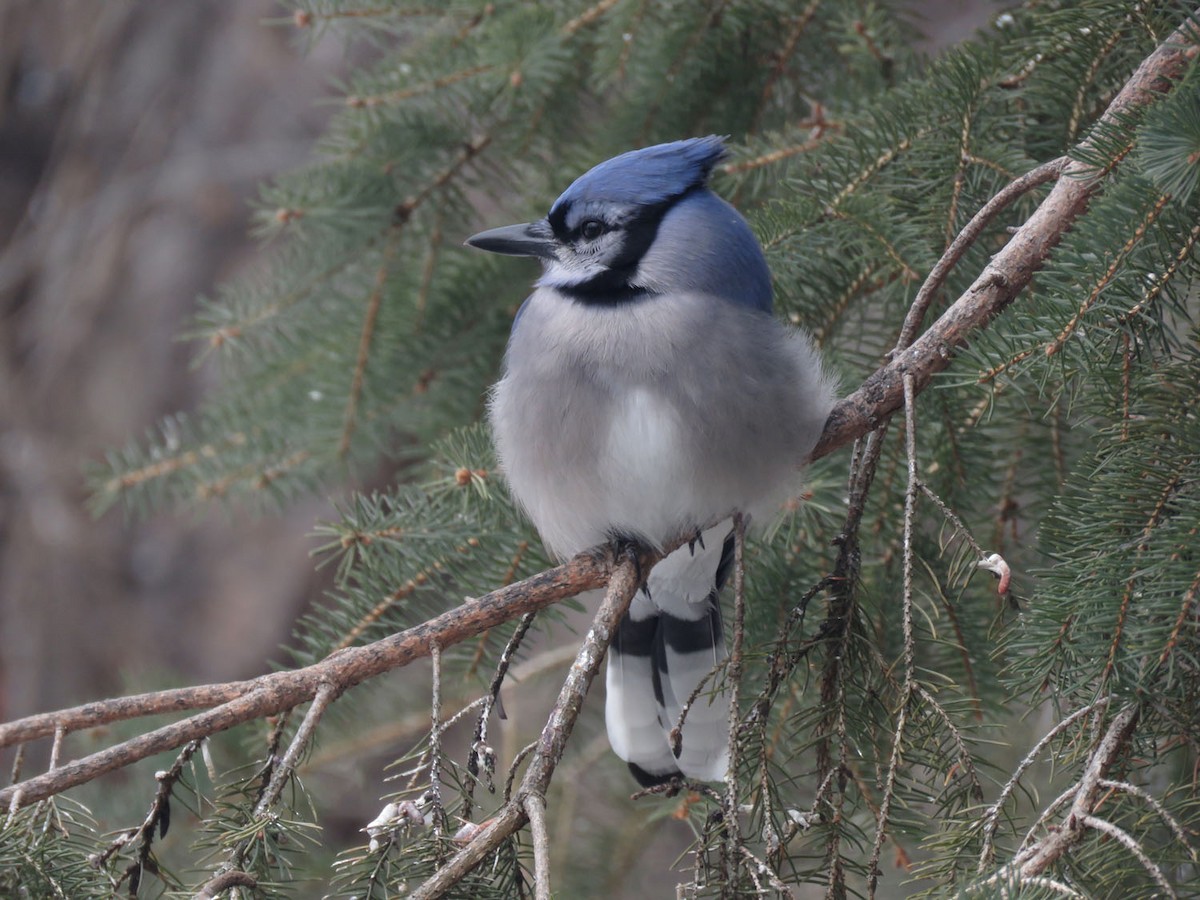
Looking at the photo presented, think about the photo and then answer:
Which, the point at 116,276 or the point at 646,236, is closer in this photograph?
the point at 646,236

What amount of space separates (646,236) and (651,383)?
0.31 metres

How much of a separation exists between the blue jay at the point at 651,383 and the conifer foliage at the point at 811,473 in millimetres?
76

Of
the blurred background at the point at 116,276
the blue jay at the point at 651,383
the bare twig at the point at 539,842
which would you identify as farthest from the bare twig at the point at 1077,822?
the blurred background at the point at 116,276

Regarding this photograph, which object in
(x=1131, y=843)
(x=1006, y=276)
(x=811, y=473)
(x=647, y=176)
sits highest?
(x=647, y=176)

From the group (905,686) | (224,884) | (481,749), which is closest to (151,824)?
(224,884)

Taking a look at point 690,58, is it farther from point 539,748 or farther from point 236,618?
point 236,618

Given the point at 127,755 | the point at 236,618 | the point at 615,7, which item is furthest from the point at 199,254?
the point at 127,755

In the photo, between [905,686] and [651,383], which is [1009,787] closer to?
[905,686]

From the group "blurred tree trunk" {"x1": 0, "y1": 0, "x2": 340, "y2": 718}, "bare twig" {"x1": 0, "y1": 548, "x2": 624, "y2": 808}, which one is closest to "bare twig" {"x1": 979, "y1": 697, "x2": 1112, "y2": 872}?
"bare twig" {"x1": 0, "y1": 548, "x2": 624, "y2": 808}

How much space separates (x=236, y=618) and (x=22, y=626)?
0.70 metres

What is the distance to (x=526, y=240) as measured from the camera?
1.87 meters

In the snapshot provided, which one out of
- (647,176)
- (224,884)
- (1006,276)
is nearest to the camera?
(224,884)

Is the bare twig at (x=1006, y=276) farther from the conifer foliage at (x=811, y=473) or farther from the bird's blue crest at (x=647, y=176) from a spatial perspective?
the bird's blue crest at (x=647, y=176)

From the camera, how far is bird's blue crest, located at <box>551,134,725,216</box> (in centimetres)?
181
